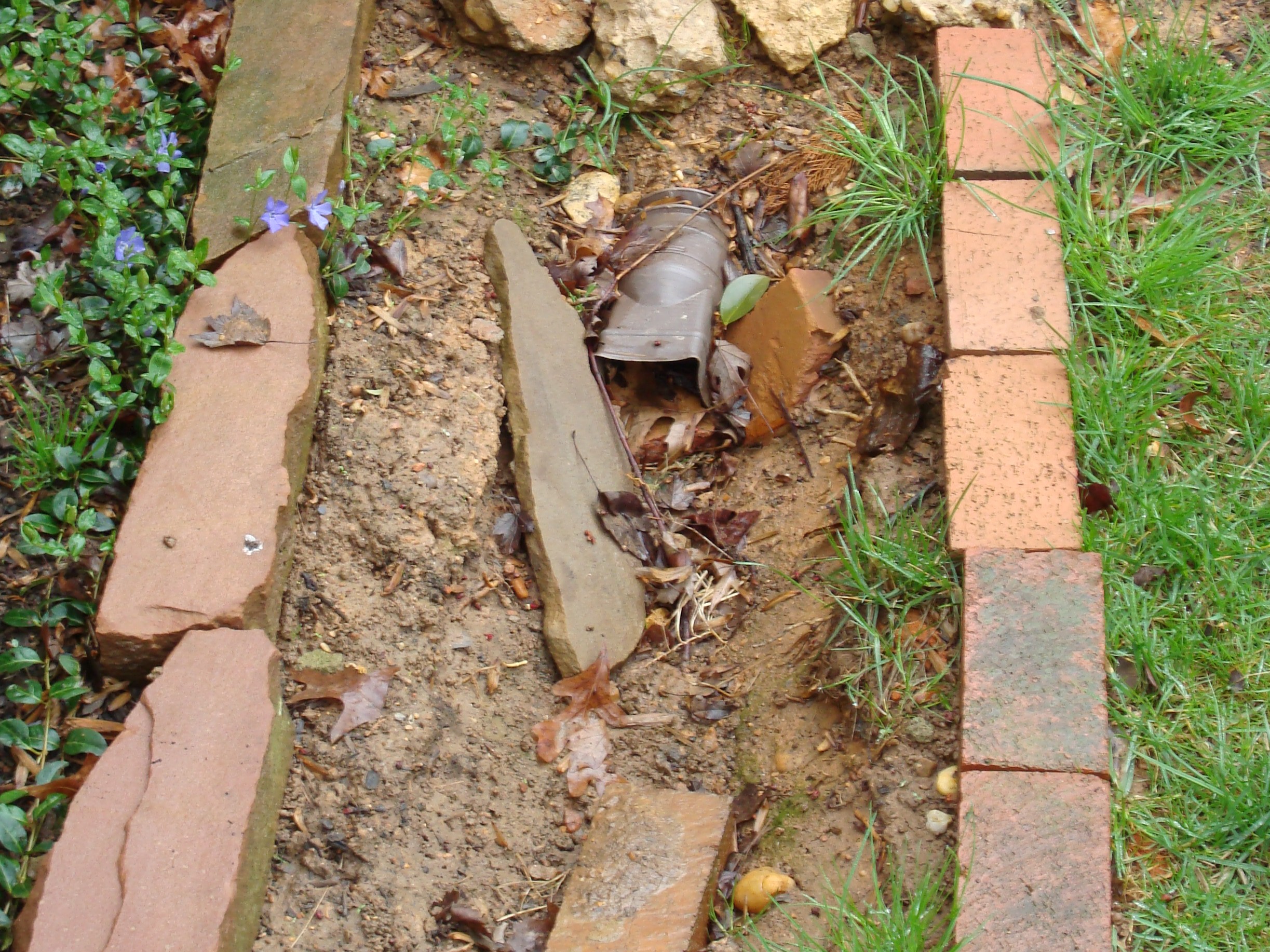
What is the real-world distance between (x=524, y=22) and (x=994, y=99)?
135cm

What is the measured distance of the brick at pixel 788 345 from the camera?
2.87m

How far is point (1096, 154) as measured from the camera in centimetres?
289

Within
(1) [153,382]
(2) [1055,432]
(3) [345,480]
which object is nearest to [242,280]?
(1) [153,382]

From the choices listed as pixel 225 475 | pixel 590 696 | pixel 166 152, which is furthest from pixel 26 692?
pixel 166 152

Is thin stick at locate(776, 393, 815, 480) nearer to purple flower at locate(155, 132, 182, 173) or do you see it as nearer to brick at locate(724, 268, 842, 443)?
brick at locate(724, 268, 842, 443)

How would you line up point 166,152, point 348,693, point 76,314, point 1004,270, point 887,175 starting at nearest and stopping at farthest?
1. point 348,693
2. point 76,314
3. point 1004,270
4. point 166,152
5. point 887,175

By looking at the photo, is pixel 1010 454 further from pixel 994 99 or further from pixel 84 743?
pixel 84 743

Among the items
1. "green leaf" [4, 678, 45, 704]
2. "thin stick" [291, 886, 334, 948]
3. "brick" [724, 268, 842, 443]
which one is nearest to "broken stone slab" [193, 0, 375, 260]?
"green leaf" [4, 678, 45, 704]

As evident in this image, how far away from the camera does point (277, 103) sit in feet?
9.64

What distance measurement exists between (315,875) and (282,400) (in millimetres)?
991

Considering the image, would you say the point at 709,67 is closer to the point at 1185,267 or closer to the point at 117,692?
the point at 1185,267

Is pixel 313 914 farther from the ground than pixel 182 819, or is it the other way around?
pixel 182 819

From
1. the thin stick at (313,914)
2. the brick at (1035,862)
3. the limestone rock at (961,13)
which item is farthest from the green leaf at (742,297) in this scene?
the thin stick at (313,914)

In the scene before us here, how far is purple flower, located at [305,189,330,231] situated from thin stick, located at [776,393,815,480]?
1201 mm
